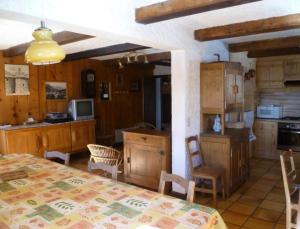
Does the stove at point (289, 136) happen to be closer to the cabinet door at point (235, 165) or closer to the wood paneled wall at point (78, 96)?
the cabinet door at point (235, 165)

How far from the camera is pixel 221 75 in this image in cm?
335

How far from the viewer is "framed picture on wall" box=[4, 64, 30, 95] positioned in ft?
14.9

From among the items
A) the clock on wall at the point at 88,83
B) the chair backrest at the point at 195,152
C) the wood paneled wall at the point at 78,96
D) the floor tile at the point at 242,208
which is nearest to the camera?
the floor tile at the point at 242,208

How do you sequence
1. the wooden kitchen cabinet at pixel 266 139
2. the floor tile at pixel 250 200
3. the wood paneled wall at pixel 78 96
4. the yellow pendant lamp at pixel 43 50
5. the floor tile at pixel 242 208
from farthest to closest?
1. the wooden kitchen cabinet at pixel 266 139
2. the wood paneled wall at pixel 78 96
3. the floor tile at pixel 250 200
4. the floor tile at pixel 242 208
5. the yellow pendant lamp at pixel 43 50

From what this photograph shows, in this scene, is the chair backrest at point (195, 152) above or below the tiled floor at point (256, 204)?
above

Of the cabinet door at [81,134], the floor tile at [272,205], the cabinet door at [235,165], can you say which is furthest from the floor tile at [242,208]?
the cabinet door at [81,134]

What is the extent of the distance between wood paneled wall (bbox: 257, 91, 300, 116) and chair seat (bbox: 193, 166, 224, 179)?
296 cm

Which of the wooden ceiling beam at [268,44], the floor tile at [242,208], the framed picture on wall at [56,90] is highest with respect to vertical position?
the wooden ceiling beam at [268,44]

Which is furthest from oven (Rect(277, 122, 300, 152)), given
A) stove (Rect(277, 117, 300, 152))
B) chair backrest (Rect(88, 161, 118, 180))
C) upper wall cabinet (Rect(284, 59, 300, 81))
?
chair backrest (Rect(88, 161, 118, 180))

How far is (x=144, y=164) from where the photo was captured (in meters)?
3.60

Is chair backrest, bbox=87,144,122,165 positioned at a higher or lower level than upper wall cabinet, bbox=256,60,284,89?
lower

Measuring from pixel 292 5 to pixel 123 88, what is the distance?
4628mm

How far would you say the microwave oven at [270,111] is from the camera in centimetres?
515

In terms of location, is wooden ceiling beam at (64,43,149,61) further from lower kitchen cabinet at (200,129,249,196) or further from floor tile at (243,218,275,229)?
floor tile at (243,218,275,229)
